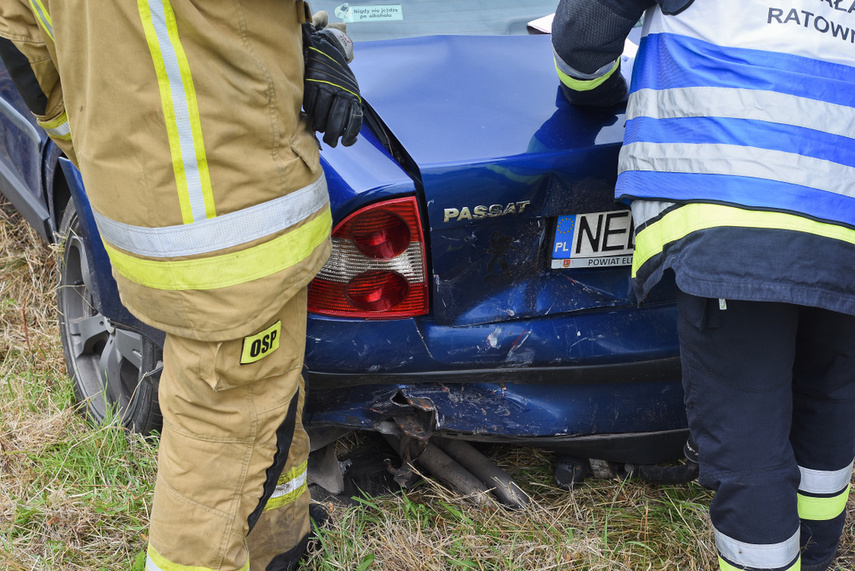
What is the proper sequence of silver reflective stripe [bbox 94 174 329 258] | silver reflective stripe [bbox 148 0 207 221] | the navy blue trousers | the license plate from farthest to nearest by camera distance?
1. the license plate
2. the navy blue trousers
3. silver reflective stripe [bbox 94 174 329 258]
4. silver reflective stripe [bbox 148 0 207 221]

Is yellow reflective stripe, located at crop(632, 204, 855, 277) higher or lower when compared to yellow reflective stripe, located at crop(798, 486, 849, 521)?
higher

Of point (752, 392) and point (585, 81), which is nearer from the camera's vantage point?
point (752, 392)

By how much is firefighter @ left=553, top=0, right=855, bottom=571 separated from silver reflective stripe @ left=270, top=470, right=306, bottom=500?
96cm

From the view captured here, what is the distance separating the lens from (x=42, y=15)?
1339 mm

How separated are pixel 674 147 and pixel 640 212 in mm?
158

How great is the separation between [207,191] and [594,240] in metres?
0.97

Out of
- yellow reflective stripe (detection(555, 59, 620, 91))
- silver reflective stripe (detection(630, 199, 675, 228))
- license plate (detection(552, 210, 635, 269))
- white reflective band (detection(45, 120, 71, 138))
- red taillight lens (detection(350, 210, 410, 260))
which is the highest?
yellow reflective stripe (detection(555, 59, 620, 91))

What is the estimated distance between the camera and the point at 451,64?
1.91 m

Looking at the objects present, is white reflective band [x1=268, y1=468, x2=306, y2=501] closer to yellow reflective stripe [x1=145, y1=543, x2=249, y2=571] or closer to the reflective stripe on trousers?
yellow reflective stripe [x1=145, y1=543, x2=249, y2=571]

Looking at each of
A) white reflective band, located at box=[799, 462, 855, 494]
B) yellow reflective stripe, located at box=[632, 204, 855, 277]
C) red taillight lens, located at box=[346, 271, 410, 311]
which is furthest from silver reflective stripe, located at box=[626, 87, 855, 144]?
white reflective band, located at box=[799, 462, 855, 494]

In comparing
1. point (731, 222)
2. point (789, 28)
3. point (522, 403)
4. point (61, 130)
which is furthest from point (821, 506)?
point (61, 130)

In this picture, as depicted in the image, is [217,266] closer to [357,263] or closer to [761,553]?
[357,263]

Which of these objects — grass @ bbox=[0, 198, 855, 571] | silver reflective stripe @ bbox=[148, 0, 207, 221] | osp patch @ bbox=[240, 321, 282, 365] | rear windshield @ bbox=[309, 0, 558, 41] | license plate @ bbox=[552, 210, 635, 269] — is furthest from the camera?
rear windshield @ bbox=[309, 0, 558, 41]

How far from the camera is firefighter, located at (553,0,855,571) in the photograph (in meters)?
1.40
